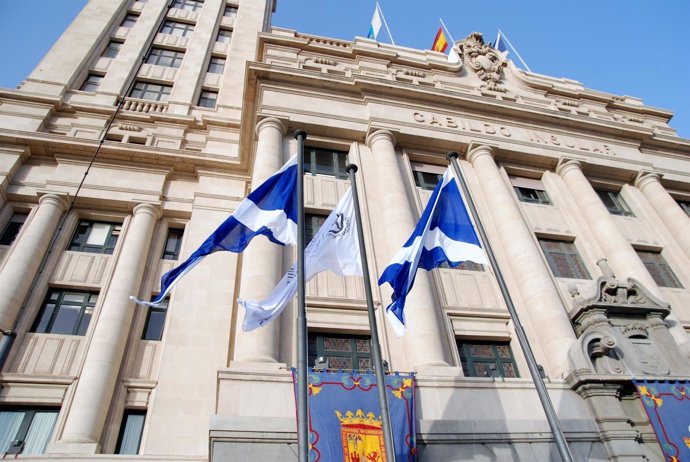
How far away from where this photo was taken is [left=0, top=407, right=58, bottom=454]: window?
12125 millimetres

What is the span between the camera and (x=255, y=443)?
363 inches

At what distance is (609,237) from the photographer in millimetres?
17328

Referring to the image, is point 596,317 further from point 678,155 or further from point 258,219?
point 678,155

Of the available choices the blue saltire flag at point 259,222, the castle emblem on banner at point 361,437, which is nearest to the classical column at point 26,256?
the blue saltire flag at point 259,222

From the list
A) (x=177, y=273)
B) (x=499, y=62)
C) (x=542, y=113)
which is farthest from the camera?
(x=499, y=62)

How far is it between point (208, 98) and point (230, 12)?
40.9 ft

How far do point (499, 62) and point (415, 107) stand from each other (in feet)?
31.1

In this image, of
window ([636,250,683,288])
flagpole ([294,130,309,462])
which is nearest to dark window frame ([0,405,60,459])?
flagpole ([294,130,309,462])

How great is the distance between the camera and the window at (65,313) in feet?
48.6

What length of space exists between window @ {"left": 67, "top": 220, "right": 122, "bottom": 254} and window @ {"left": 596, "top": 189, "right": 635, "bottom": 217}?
2090 cm

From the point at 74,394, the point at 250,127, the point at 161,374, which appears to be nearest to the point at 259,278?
the point at 161,374

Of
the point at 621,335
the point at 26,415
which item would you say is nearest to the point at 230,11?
the point at 26,415

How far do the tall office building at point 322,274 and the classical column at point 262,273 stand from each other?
73mm

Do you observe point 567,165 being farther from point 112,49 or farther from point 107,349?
point 112,49
